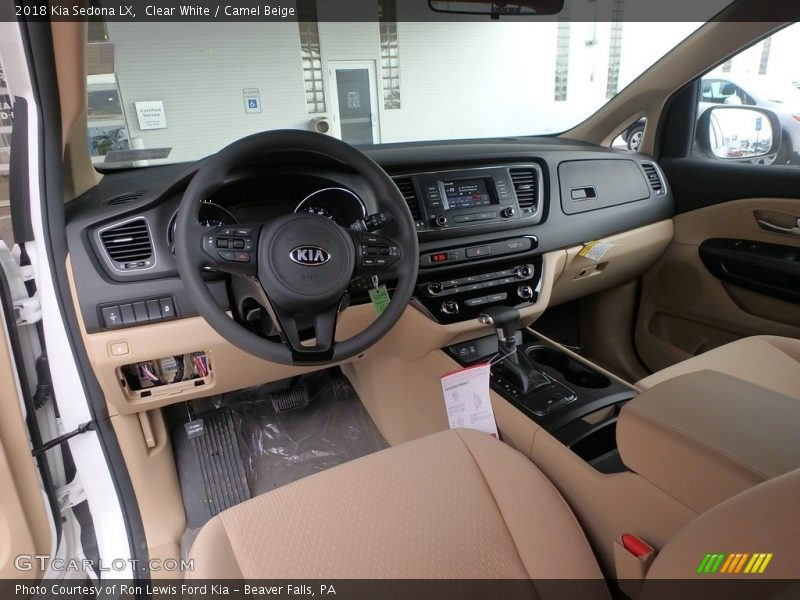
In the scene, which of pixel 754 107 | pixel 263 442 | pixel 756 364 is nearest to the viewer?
pixel 756 364

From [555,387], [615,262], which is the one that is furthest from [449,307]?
[615,262]

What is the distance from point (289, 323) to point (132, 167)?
1.06 metres

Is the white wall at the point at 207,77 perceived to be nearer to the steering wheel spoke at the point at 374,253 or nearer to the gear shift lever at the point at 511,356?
the steering wheel spoke at the point at 374,253

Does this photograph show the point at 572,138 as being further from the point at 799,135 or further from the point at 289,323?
the point at 289,323

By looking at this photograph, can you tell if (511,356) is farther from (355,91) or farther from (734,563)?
(355,91)

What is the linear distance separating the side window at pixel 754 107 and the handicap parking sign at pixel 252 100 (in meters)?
2.58

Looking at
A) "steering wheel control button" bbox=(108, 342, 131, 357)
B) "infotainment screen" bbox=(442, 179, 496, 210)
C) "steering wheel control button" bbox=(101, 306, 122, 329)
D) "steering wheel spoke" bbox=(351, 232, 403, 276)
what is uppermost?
"infotainment screen" bbox=(442, 179, 496, 210)

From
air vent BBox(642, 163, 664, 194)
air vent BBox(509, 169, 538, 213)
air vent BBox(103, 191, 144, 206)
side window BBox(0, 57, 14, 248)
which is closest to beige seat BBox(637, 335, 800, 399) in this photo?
air vent BBox(509, 169, 538, 213)

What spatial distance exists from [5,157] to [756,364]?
202 cm

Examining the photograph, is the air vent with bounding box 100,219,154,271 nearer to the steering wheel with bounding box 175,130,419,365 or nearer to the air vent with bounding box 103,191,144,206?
the air vent with bounding box 103,191,144,206

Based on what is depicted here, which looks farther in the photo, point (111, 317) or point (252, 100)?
point (252, 100)

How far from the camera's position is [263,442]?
6.33 feet

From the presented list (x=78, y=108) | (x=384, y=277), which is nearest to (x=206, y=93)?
(x=78, y=108)

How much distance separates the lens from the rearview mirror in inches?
62.9
